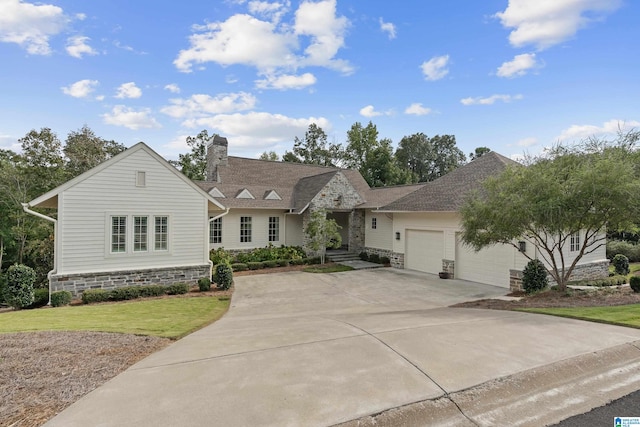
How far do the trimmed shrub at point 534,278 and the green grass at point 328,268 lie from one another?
28.5ft

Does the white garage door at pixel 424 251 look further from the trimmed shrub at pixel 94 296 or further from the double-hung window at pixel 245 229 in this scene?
the trimmed shrub at pixel 94 296

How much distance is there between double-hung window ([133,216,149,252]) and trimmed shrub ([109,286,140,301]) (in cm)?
157

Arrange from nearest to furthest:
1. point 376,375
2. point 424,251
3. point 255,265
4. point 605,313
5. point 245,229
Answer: point 376,375 < point 605,313 < point 424,251 < point 255,265 < point 245,229

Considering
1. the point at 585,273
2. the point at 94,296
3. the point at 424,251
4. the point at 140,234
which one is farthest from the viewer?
the point at 424,251

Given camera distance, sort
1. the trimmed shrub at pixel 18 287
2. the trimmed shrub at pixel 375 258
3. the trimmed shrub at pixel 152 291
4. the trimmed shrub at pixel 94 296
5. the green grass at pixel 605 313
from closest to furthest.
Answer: the green grass at pixel 605 313 → the trimmed shrub at pixel 18 287 → the trimmed shrub at pixel 94 296 → the trimmed shrub at pixel 152 291 → the trimmed shrub at pixel 375 258

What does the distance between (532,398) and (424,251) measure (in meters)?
13.6

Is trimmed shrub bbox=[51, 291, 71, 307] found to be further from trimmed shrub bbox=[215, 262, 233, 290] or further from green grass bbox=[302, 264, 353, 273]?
green grass bbox=[302, 264, 353, 273]

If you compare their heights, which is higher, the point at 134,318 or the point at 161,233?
the point at 161,233

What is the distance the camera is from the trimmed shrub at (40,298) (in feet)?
35.9

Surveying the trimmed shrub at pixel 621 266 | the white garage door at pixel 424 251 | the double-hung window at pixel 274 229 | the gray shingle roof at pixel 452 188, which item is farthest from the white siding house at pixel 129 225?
the trimmed shrub at pixel 621 266

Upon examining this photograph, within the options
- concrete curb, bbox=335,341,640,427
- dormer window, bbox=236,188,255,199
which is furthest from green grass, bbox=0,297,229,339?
dormer window, bbox=236,188,255,199

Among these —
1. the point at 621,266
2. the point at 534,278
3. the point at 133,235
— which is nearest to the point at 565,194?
the point at 534,278

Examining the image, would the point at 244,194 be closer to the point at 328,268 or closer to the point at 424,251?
the point at 328,268

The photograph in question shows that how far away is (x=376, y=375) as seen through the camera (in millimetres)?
3979
